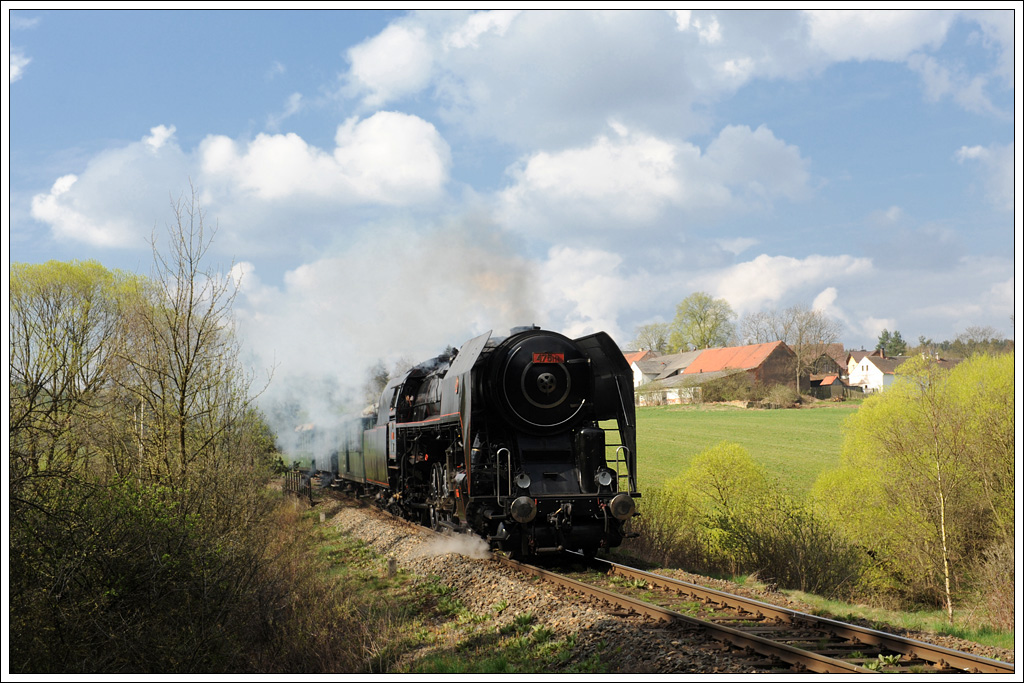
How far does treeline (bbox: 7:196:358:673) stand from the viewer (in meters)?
7.29

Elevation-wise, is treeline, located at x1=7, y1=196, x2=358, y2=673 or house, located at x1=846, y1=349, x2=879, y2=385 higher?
house, located at x1=846, y1=349, x2=879, y2=385

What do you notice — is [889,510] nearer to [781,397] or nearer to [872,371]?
[781,397]

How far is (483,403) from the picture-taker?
474 inches

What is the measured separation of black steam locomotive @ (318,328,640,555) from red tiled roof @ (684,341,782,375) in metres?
49.5

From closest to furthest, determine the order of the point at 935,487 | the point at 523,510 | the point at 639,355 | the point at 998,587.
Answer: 1. the point at 523,510
2. the point at 998,587
3. the point at 935,487
4. the point at 639,355

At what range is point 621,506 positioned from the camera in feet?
36.8

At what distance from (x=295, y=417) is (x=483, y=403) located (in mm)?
16520

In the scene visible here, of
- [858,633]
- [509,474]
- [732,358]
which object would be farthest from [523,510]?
[732,358]

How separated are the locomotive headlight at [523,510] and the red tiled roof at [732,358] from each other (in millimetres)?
51151

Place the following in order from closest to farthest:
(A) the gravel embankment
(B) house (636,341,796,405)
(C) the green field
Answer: (A) the gravel embankment → (C) the green field → (B) house (636,341,796,405)

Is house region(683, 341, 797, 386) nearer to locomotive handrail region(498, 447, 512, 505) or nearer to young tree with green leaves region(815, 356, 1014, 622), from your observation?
young tree with green leaves region(815, 356, 1014, 622)

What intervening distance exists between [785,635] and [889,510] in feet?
39.1

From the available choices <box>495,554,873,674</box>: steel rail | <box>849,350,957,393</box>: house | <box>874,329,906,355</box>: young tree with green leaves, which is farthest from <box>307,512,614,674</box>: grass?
<box>874,329,906,355</box>: young tree with green leaves

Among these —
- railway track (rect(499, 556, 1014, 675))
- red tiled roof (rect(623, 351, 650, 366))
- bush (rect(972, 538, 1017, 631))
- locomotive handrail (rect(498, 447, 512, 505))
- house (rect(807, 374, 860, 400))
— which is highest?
red tiled roof (rect(623, 351, 650, 366))
